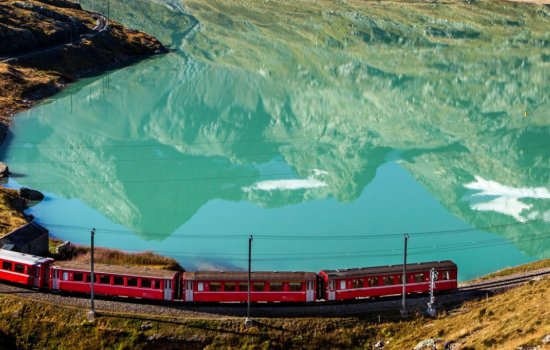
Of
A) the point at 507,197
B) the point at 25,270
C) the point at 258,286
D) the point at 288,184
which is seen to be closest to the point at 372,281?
the point at 258,286

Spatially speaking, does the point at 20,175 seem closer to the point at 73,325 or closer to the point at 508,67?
the point at 73,325

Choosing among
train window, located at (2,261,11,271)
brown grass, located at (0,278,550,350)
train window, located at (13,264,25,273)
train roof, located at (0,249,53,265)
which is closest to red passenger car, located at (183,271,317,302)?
brown grass, located at (0,278,550,350)

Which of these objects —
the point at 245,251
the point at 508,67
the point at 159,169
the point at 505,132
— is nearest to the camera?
the point at 245,251

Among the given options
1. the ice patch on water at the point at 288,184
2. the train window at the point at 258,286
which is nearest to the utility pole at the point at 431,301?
the train window at the point at 258,286

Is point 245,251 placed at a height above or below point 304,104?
below

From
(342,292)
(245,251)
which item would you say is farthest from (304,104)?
(342,292)

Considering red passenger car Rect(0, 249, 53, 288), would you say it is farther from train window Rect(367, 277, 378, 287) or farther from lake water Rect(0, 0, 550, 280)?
train window Rect(367, 277, 378, 287)

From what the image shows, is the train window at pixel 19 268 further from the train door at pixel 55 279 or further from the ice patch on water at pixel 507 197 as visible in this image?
the ice patch on water at pixel 507 197
